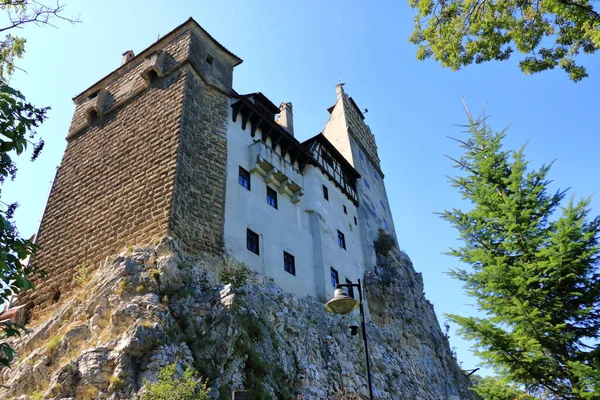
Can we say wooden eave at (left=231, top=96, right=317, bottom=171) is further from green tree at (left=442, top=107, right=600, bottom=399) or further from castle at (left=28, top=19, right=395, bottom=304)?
green tree at (left=442, top=107, right=600, bottom=399)

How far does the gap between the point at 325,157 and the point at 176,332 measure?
14602 mm

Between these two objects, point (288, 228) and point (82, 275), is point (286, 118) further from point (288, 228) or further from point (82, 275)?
point (82, 275)

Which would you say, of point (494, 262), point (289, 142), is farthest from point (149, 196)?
point (494, 262)

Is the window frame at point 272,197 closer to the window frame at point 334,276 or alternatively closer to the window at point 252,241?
the window at point 252,241

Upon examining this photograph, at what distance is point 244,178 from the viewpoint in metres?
18.5

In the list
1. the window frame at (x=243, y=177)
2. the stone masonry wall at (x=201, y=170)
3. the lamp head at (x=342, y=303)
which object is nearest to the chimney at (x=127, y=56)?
the stone masonry wall at (x=201, y=170)

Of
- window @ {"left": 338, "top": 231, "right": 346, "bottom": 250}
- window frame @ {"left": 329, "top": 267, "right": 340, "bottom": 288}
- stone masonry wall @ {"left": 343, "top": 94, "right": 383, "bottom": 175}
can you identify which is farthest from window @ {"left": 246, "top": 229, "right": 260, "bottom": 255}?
stone masonry wall @ {"left": 343, "top": 94, "right": 383, "bottom": 175}

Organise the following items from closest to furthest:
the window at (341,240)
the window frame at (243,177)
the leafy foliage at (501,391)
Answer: the leafy foliage at (501,391) → the window frame at (243,177) → the window at (341,240)

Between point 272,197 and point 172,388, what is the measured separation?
426 inches

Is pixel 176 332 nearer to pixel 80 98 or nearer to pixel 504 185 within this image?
pixel 504 185

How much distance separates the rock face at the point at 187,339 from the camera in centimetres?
1086

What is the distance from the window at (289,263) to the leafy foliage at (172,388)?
7.91 meters

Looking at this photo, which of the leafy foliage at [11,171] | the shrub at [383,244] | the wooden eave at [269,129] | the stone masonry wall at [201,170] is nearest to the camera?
the leafy foliage at [11,171]

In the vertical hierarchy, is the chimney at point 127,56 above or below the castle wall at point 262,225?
above
